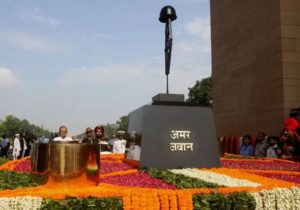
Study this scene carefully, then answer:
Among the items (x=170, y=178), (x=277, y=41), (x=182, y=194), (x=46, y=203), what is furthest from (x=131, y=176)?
(x=277, y=41)

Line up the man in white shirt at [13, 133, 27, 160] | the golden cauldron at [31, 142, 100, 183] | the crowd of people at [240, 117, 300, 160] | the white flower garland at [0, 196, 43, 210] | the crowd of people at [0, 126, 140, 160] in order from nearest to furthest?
the white flower garland at [0, 196, 43, 210] < the golden cauldron at [31, 142, 100, 183] < the crowd of people at [0, 126, 140, 160] < the crowd of people at [240, 117, 300, 160] < the man in white shirt at [13, 133, 27, 160]

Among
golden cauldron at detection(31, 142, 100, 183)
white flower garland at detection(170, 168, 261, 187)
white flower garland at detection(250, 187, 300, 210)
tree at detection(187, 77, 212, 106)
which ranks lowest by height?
white flower garland at detection(250, 187, 300, 210)

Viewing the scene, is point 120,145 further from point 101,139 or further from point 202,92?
point 202,92

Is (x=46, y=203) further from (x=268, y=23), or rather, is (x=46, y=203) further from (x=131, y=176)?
(x=268, y=23)

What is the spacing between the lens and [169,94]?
5961 millimetres

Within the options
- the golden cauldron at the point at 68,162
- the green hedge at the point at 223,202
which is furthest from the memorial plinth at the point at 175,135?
the green hedge at the point at 223,202

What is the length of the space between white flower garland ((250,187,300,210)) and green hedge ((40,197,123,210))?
1365mm

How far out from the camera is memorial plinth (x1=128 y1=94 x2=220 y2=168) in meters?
5.51

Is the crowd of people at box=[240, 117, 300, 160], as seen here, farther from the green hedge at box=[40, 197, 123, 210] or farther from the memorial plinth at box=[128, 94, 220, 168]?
the green hedge at box=[40, 197, 123, 210]

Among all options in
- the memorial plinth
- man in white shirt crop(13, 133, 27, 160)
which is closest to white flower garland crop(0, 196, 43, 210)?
the memorial plinth

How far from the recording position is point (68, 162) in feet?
12.3

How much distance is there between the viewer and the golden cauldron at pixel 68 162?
12.2ft

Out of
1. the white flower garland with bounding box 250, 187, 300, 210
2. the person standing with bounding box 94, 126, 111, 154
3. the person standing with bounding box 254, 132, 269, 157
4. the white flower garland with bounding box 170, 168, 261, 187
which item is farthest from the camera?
the person standing with bounding box 254, 132, 269, 157

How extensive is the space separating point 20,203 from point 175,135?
306 cm
